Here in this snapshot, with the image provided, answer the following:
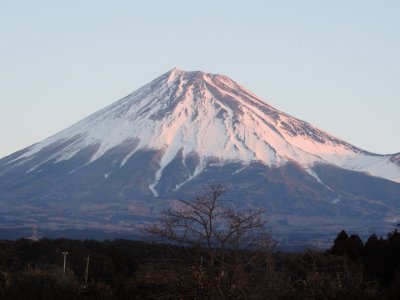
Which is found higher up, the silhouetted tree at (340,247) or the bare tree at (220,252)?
the silhouetted tree at (340,247)

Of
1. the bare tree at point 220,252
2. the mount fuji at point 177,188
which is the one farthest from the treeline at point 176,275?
the mount fuji at point 177,188

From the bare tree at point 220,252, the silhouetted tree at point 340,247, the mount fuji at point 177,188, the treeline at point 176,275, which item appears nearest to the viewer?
the bare tree at point 220,252

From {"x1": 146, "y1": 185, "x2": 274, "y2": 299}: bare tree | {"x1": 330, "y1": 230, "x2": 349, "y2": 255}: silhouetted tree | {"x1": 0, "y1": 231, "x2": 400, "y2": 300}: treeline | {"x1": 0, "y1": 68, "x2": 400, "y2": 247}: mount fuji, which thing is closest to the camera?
{"x1": 146, "y1": 185, "x2": 274, "y2": 299}: bare tree

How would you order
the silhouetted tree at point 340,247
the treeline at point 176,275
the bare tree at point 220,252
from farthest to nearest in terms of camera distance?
the silhouetted tree at point 340,247
the treeline at point 176,275
the bare tree at point 220,252

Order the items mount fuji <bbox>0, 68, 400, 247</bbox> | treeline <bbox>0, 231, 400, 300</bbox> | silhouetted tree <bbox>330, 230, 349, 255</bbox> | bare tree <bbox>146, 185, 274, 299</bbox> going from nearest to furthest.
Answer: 1. bare tree <bbox>146, 185, 274, 299</bbox>
2. treeline <bbox>0, 231, 400, 300</bbox>
3. silhouetted tree <bbox>330, 230, 349, 255</bbox>
4. mount fuji <bbox>0, 68, 400, 247</bbox>

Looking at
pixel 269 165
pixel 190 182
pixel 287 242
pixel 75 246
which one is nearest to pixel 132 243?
pixel 75 246

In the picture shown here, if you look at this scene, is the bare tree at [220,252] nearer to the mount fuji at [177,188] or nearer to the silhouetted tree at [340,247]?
the silhouetted tree at [340,247]

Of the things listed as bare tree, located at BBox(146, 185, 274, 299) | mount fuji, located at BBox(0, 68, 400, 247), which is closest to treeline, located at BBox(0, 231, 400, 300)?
bare tree, located at BBox(146, 185, 274, 299)

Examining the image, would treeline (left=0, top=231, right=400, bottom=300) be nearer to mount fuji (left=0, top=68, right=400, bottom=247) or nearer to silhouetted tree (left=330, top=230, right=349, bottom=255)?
silhouetted tree (left=330, top=230, right=349, bottom=255)
